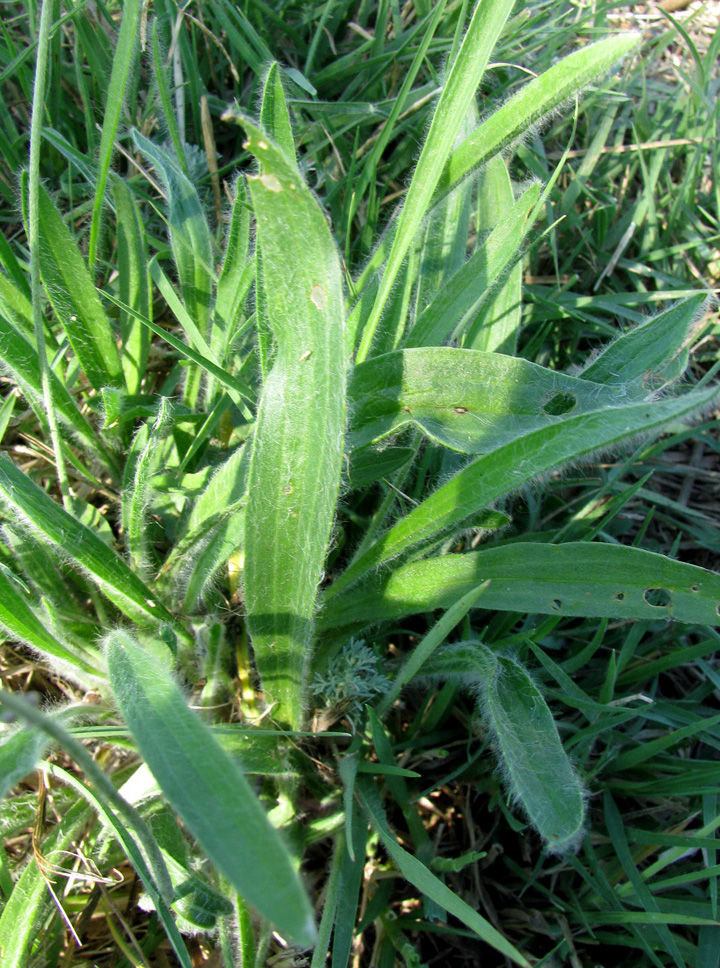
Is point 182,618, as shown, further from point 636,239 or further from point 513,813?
point 636,239

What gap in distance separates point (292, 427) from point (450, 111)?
605 mm

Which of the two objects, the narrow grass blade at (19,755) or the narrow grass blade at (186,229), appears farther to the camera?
the narrow grass blade at (186,229)

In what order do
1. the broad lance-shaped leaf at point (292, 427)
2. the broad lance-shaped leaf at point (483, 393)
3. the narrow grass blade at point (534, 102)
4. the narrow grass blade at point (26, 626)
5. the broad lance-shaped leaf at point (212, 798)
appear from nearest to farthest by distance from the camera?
1. the broad lance-shaped leaf at point (212, 798)
2. the broad lance-shaped leaf at point (292, 427)
3. the narrow grass blade at point (534, 102)
4. the narrow grass blade at point (26, 626)
5. the broad lance-shaped leaf at point (483, 393)

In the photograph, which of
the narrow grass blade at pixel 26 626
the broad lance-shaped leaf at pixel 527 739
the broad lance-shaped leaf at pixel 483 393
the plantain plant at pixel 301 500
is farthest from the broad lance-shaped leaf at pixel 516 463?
the narrow grass blade at pixel 26 626

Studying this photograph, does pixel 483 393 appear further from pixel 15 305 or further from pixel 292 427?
pixel 15 305

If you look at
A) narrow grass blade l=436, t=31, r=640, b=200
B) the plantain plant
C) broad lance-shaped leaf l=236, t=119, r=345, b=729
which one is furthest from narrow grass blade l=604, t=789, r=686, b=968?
narrow grass blade l=436, t=31, r=640, b=200

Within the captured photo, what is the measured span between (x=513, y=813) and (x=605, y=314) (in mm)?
1429

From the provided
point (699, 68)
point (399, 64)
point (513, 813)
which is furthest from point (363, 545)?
point (699, 68)

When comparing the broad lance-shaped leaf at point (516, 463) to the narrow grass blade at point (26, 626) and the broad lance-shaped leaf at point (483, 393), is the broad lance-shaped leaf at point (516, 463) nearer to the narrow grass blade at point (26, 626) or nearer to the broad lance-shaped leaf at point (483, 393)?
the broad lance-shaped leaf at point (483, 393)

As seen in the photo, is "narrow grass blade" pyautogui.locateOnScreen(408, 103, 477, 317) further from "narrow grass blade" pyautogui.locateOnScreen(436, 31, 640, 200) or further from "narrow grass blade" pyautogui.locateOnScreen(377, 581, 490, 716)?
"narrow grass blade" pyautogui.locateOnScreen(377, 581, 490, 716)

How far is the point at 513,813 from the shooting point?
1552mm

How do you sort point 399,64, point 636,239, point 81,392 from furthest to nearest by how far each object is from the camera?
point 636,239 → point 399,64 → point 81,392

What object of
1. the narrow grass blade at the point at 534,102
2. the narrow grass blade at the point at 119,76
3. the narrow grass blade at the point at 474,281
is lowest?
the narrow grass blade at the point at 474,281

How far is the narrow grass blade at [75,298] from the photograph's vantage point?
1388mm
